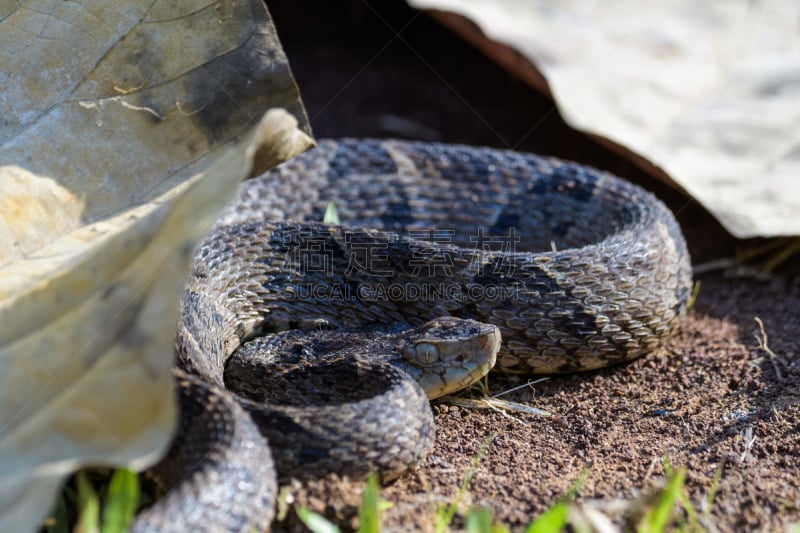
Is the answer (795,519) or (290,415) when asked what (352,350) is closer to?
(290,415)

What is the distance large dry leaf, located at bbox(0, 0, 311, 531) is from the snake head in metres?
1.06

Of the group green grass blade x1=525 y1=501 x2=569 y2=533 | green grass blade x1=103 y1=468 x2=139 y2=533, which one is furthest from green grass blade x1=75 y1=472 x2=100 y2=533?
green grass blade x1=525 y1=501 x2=569 y2=533

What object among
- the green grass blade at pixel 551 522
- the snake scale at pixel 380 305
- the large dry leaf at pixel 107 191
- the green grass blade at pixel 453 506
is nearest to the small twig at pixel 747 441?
the snake scale at pixel 380 305

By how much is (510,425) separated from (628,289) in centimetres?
105

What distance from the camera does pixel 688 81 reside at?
5.60m

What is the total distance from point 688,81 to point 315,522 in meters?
4.28

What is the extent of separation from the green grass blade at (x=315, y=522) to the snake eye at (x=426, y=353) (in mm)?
1135

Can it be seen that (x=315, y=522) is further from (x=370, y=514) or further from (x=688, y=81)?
(x=688, y=81)

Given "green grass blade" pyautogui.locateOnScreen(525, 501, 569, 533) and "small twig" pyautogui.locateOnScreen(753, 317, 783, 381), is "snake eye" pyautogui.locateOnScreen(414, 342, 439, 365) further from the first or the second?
"small twig" pyautogui.locateOnScreen(753, 317, 783, 381)

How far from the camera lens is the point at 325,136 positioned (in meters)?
6.35

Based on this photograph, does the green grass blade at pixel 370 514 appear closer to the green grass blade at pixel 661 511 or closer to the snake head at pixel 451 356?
the green grass blade at pixel 661 511

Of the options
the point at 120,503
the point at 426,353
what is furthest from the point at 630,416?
the point at 120,503

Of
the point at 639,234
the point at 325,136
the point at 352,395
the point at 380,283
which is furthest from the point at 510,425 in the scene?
the point at 325,136

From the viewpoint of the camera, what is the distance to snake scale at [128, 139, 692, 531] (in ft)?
9.31
